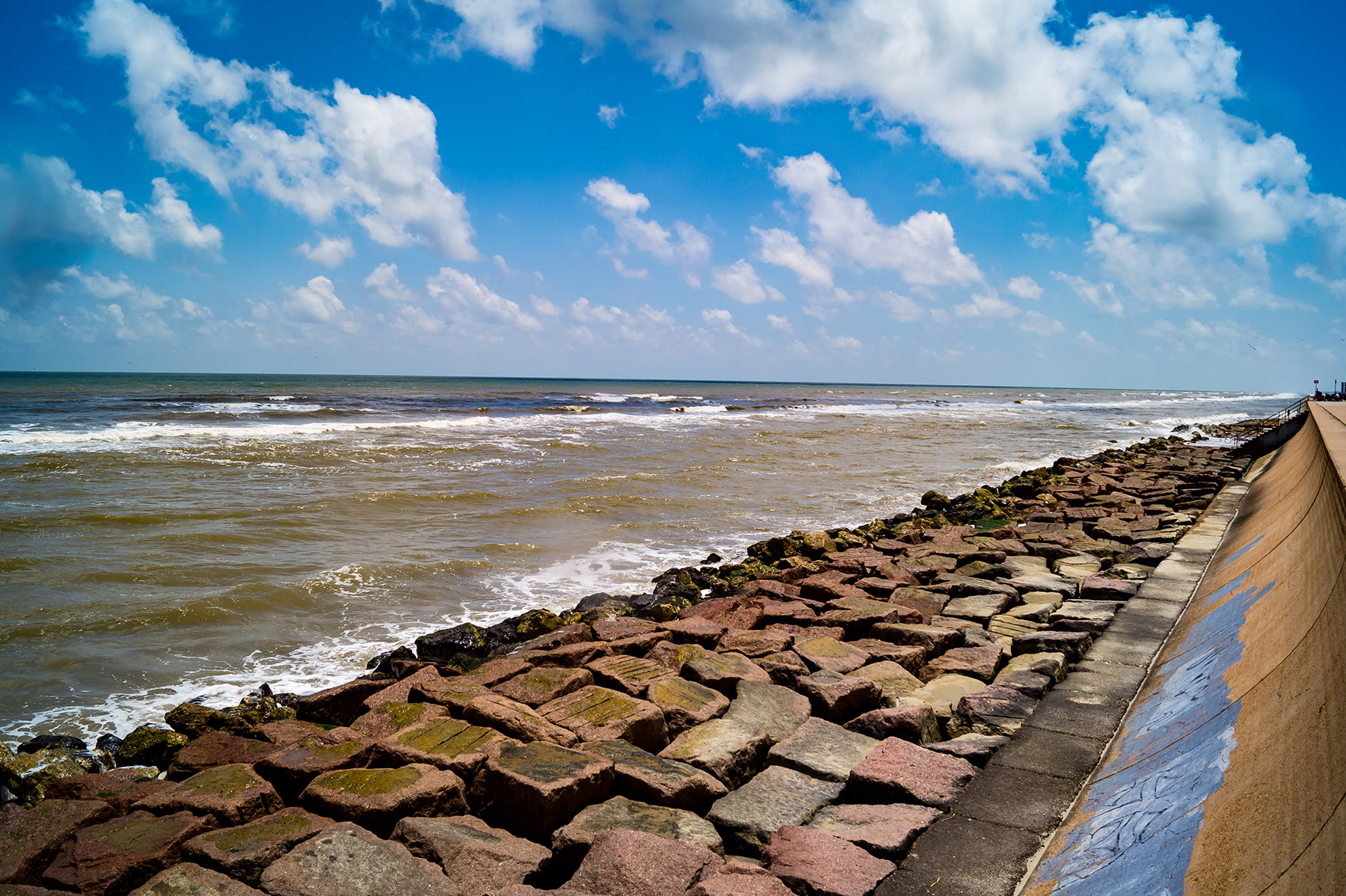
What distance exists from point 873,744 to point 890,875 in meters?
1.06

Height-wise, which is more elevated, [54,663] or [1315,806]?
[1315,806]

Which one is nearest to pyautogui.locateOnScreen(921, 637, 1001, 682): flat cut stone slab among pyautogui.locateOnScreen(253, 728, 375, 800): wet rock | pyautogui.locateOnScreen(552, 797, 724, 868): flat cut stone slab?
pyautogui.locateOnScreen(552, 797, 724, 868): flat cut stone slab

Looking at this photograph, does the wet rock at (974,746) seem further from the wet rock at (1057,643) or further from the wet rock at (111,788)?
the wet rock at (111,788)

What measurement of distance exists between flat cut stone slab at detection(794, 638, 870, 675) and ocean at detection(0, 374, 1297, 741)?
2.96 meters

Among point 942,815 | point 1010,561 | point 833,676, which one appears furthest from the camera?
point 1010,561

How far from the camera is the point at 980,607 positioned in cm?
543

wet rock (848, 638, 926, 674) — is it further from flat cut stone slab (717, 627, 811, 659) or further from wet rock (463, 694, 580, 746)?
wet rock (463, 694, 580, 746)

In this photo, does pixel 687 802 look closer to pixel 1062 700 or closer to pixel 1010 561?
pixel 1062 700

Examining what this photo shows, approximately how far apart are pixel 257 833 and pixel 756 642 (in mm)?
3049

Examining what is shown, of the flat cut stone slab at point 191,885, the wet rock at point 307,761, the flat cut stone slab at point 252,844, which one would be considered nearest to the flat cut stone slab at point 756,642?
the wet rock at point 307,761

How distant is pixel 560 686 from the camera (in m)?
4.15

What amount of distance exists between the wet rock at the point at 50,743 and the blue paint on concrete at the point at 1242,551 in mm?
7407

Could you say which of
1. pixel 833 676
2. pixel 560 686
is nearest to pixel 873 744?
pixel 833 676

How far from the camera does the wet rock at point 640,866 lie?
2.33m
